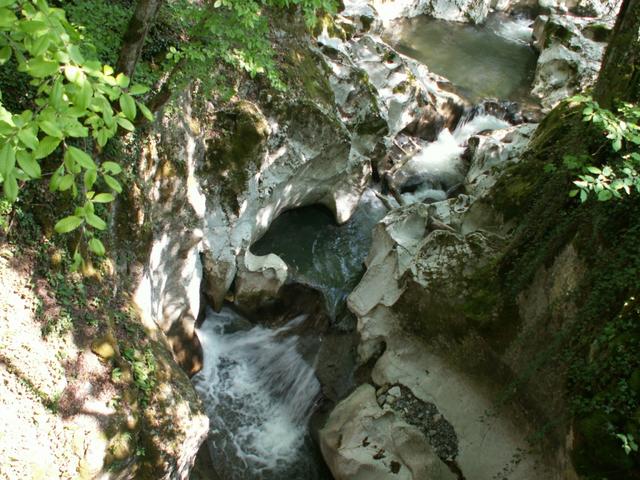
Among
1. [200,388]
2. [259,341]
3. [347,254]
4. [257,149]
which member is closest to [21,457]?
[200,388]

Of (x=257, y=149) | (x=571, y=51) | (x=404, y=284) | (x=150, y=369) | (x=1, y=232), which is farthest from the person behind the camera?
(x=571, y=51)

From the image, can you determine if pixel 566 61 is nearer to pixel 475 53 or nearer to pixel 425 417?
pixel 475 53

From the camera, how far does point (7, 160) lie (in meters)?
2.07

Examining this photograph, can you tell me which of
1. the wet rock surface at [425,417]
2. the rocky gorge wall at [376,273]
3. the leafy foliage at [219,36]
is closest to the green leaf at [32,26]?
the leafy foliage at [219,36]

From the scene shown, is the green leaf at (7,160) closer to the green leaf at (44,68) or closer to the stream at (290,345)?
the green leaf at (44,68)

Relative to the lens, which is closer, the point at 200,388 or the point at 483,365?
the point at 483,365

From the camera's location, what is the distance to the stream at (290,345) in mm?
8414

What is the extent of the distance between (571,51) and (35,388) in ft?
69.1

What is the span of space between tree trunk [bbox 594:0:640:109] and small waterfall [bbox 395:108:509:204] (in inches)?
218

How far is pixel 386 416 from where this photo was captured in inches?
306

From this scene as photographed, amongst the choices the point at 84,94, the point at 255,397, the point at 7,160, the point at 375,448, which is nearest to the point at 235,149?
the point at 255,397

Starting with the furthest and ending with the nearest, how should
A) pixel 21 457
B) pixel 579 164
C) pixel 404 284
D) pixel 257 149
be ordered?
pixel 257 149 → pixel 404 284 → pixel 579 164 → pixel 21 457

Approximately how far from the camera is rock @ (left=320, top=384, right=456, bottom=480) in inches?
288

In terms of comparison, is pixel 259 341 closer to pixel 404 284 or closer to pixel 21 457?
pixel 404 284
